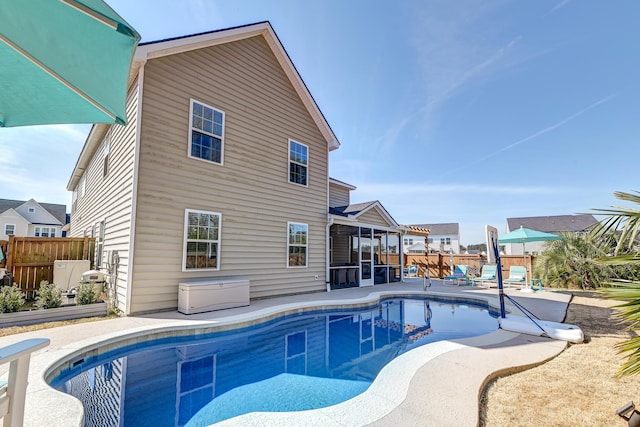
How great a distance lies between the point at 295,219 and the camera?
10016 millimetres

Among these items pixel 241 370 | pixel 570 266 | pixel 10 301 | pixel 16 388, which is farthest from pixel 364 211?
pixel 16 388

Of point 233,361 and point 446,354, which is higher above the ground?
Result: point 446,354

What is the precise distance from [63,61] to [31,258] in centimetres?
971

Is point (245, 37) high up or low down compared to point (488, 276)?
up

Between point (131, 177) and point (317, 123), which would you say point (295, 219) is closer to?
point (317, 123)

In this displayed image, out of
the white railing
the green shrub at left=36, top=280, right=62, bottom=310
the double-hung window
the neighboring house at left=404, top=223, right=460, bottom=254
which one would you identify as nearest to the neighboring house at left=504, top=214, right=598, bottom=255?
the neighboring house at left=404, top=223, right=460, bottom=254

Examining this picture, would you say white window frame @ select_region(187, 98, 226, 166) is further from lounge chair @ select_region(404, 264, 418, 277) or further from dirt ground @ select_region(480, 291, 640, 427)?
lounge chair @ select_region(404, 264, 418, 277)

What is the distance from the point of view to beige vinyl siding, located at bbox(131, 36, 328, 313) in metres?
6.80

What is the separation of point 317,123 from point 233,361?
8.81 metres

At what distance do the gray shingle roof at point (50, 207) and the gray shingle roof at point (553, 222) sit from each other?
52099mm

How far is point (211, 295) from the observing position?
23.4ft

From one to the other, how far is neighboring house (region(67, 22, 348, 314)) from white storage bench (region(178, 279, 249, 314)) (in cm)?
39

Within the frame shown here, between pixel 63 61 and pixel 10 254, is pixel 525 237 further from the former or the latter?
pixel 10 254

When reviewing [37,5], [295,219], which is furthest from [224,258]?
[37,5]
